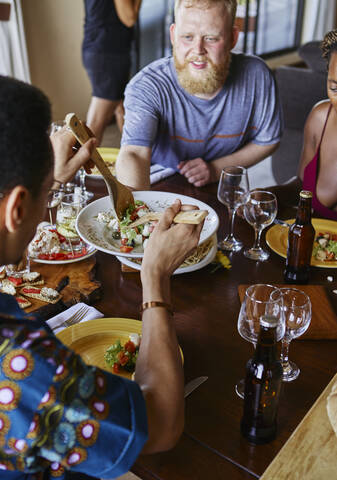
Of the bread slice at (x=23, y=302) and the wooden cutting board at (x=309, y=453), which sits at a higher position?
the wooden cutting board at (x=309, y=453)

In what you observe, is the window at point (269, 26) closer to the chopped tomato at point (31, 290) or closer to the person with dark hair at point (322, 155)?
the person with dark hair at point (322, 155)

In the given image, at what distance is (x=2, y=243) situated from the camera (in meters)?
0.80

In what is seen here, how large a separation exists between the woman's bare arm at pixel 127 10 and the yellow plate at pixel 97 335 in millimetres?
3006

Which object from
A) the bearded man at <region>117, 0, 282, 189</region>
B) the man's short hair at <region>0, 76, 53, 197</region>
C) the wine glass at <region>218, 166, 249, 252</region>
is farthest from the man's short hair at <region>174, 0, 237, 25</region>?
the man's short hair at <region>0, 76, 53, 197</region>

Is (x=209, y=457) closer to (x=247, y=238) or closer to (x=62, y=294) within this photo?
(x=62, y=294)

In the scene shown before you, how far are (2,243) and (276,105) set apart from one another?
1.80 m

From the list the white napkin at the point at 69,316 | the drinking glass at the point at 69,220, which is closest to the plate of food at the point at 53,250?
the drinking glass at the point at 69,220

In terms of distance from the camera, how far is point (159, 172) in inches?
84.7

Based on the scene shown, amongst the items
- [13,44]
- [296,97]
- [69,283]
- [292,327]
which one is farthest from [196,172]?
[13,44]

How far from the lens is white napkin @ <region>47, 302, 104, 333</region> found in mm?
1236

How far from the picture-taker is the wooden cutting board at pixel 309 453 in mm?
865

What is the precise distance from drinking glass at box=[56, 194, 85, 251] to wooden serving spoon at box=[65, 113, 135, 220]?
0.45 feet

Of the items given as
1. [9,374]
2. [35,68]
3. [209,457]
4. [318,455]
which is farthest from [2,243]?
[35,68]

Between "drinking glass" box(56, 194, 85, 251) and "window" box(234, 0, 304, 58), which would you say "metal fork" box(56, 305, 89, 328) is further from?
"window" box(234, 0, 304, 58)
